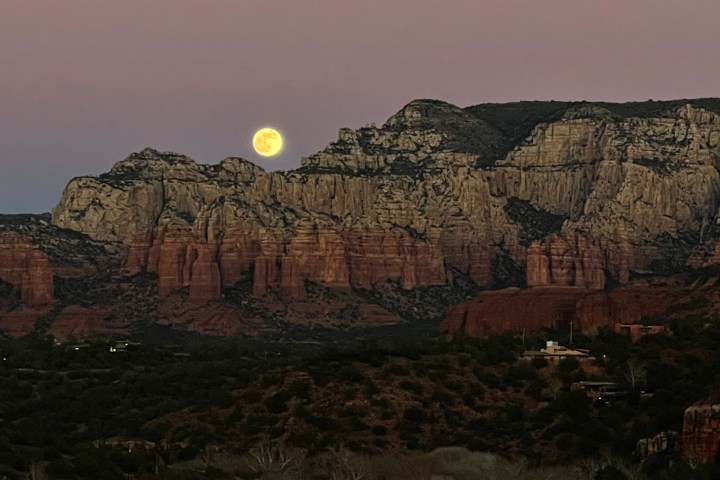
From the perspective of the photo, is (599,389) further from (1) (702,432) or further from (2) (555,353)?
(1) (702,432)

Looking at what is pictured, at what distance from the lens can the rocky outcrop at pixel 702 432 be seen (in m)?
85.6

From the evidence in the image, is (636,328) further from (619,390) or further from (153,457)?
(153,457)

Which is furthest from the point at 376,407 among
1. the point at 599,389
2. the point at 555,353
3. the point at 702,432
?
Answer: the point at 702,432

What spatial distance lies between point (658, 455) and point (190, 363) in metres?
72.4

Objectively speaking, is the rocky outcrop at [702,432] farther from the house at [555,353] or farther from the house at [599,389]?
the house at [555,353]

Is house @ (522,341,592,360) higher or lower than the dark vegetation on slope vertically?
higher

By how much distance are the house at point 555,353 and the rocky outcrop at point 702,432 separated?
4122 cm

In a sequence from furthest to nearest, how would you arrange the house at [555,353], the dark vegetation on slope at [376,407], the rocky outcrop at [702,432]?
1. the house at [555,353]
2. the dark vegetation on slope at [376,407]
3. the rocky outcrop at [702,432]

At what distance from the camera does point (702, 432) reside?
86.6 meters

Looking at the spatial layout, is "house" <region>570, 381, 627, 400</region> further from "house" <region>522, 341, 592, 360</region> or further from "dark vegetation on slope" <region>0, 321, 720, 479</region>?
"house" <region>522, 341, 592, 360</region>

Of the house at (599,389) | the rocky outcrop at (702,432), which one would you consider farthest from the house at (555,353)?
the rocky outcrop at (702,432)

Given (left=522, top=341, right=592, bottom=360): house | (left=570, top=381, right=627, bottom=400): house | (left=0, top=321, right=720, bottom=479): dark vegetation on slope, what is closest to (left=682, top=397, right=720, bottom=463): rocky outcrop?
(left=0, top=321, right=720, bottom=479): dark vegetation on slope

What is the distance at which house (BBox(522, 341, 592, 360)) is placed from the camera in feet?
429

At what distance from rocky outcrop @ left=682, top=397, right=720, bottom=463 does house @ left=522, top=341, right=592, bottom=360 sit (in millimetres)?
41219
